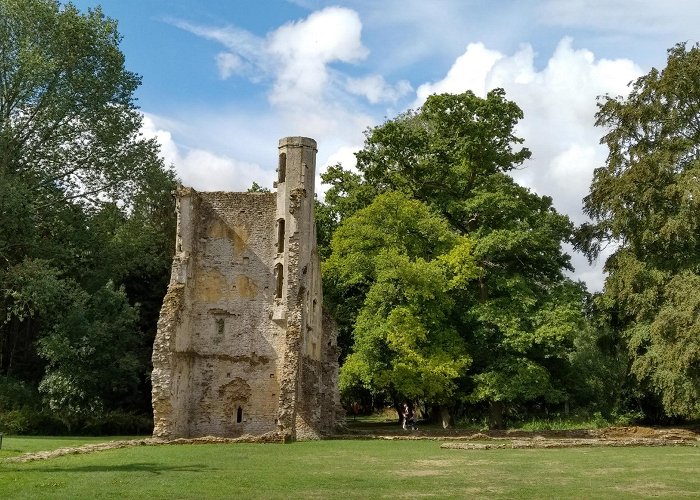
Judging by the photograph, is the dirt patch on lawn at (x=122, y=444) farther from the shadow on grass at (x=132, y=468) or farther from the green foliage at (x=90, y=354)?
the green foliage at (x=90, y=354)

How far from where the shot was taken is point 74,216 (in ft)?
122

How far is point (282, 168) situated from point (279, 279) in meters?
4.56

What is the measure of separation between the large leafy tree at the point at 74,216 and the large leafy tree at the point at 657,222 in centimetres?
2113

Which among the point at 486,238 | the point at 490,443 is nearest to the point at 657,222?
the point at 486,238

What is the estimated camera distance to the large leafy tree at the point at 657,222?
96.3 ft

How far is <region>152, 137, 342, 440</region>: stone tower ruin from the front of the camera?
29.5 m

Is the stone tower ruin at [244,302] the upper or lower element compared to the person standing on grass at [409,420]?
upper

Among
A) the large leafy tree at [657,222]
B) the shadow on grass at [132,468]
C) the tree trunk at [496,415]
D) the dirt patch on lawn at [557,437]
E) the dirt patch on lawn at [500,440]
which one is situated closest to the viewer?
the shadow on grass at [132,468]

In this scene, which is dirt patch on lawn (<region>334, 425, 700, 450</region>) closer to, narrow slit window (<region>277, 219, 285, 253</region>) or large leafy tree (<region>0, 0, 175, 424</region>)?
narrow slit window (<region>277, 219, 285, 253</region>)

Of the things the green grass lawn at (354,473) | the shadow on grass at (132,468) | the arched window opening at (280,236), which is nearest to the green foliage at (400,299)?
the arched window opening at (280,236)

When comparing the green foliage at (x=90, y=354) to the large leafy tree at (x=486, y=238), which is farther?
the large leafy tree at (x=486, y=238)

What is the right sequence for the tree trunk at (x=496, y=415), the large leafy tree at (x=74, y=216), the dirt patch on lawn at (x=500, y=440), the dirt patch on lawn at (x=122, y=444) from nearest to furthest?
the dirt patch on lawn at (x=122, y=444)
the dirt patch on lawn at (x=500, y=440)
the large leafy tree at (x=74, y=216)
the tree trunk at (x=496, y=415)

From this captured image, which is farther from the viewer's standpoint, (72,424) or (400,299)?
(400,299)

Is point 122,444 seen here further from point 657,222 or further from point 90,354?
point 657,222
